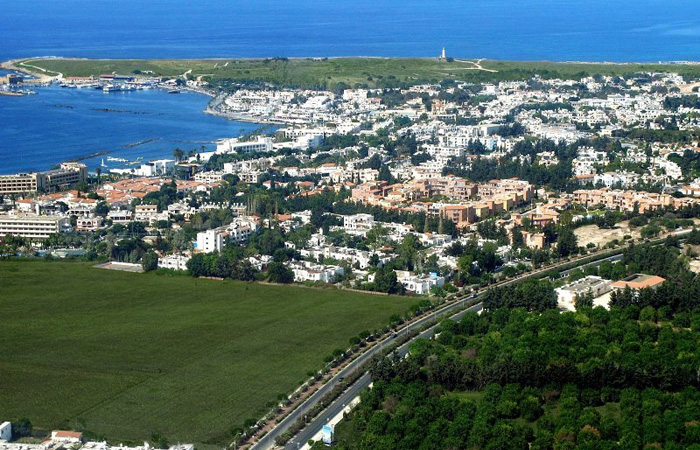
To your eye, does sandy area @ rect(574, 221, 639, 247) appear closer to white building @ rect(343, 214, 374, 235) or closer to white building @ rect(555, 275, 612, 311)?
white building @ rect(555, 275, 612, 311)

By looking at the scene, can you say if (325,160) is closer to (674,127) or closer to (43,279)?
(674,127)

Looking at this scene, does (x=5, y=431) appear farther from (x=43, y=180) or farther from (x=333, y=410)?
(x=43, y=180)

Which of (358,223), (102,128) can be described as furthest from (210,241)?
(102,128)

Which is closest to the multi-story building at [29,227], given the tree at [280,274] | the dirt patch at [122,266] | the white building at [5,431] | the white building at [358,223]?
the dirt patch at [122,266]

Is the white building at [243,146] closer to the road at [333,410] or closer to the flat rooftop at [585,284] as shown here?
the flat rooftop at [585,284]

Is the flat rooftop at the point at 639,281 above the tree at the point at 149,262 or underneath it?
above
